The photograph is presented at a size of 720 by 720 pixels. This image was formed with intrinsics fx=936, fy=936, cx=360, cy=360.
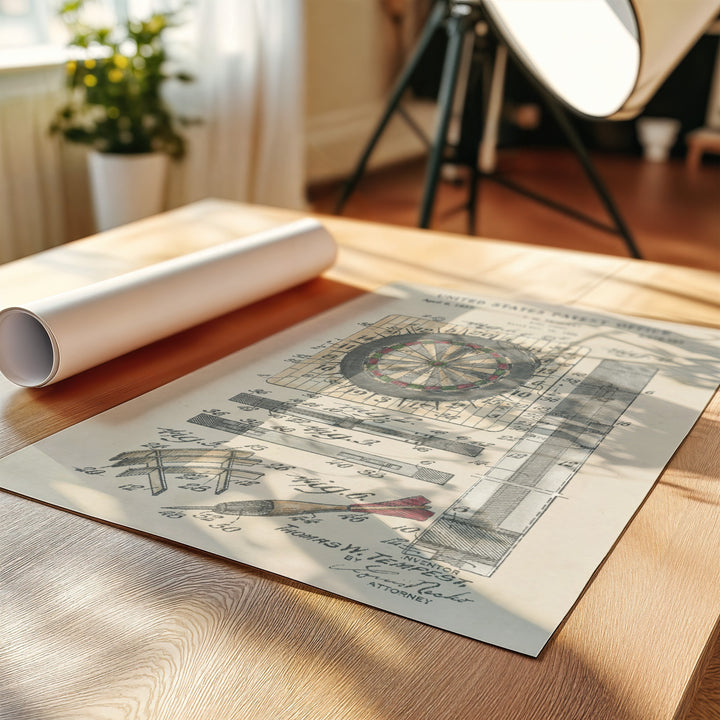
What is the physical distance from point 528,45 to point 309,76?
3.03m

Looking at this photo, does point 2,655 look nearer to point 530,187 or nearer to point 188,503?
point 188,503

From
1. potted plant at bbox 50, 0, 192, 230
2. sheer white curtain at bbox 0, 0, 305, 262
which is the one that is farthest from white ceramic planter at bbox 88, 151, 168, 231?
sheer white curtain at bbox 0, 0, 305, 262

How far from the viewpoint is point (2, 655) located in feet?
1.61

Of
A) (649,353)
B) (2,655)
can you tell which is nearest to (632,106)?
(649,353)

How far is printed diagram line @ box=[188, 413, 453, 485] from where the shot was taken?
67 centimetres

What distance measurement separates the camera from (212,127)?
115 inches

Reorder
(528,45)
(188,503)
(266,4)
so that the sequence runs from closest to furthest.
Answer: (188,503) → (528,45) → (266,4)

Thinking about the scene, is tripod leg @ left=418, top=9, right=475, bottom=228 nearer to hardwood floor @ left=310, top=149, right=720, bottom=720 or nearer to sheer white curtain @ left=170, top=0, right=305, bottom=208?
hardwood floor @ left=310, top=149, right=720, bottom=720

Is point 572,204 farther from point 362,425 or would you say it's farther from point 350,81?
point 362,425

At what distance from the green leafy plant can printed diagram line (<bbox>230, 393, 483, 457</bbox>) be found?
6.27ft

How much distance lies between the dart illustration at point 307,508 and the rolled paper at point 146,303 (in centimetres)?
27

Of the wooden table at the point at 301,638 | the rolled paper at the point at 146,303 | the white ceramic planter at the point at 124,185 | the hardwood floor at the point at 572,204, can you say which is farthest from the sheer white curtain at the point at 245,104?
the wooden table at the point at 301,638

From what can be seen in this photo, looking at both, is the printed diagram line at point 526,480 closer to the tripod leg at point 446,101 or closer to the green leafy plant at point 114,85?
the tripod leg at point 446,101

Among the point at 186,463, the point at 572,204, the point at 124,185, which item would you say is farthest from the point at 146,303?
the point at 572,204
